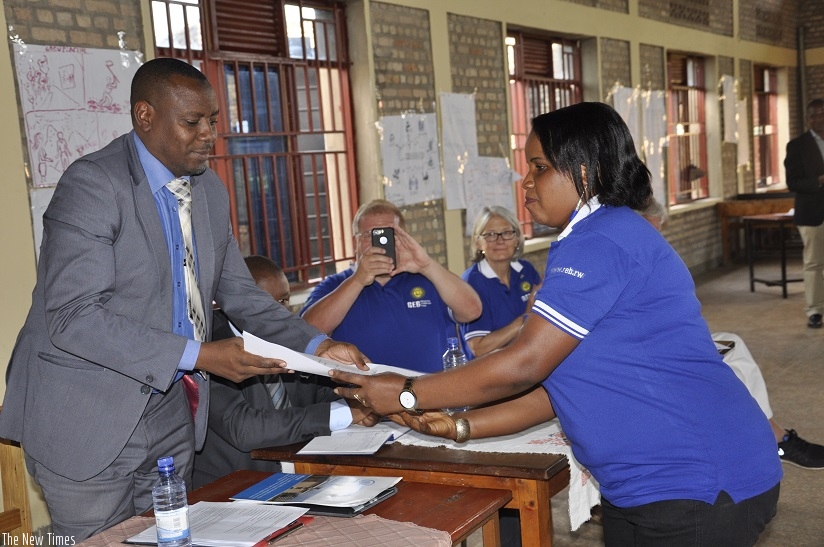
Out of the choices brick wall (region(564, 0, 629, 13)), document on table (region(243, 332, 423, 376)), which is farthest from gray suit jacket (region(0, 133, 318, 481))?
brick wall (region(564, 0, 629, 13))

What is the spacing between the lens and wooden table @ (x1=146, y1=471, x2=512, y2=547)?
6.89ft

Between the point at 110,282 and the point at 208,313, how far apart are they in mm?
441

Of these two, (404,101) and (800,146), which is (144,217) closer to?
(404,101)

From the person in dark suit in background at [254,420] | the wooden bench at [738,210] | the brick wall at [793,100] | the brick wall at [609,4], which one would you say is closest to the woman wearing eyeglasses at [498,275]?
the person in dark suit in background at [254,420]

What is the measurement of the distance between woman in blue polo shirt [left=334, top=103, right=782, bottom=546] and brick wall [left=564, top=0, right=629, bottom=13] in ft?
27.8

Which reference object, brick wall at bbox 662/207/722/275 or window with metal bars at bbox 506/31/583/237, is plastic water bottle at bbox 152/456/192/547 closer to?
window with metal bars at bbox 506/31/583/237

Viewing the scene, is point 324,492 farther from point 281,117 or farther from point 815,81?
point 815,81

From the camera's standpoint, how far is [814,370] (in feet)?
21.9

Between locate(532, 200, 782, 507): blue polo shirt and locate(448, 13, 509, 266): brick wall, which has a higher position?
locate(448, 13, 509, 266): brick wall

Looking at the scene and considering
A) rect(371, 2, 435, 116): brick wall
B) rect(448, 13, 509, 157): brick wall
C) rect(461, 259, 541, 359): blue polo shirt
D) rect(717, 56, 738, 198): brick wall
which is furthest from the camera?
rect(717, 56, 738, 198): brick wall

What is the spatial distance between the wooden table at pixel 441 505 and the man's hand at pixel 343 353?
39 centimetres

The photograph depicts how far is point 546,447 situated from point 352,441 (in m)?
0.61

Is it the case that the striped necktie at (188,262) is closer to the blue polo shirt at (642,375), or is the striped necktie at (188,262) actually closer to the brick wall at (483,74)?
the blue polo shirt at (642,375)

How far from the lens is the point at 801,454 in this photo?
14.6ft
